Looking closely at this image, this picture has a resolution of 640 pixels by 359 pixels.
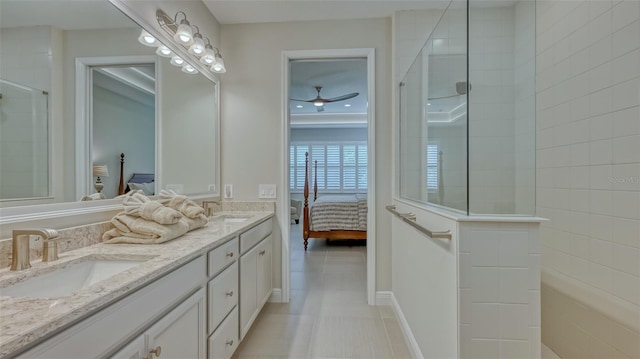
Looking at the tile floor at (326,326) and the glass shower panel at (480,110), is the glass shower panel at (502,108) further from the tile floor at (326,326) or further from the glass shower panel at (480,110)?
the tile floor at (326,326)

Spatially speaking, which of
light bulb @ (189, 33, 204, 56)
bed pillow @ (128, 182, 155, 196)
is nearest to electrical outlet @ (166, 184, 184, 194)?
bed pillow @ (128, 182, 155, 196)

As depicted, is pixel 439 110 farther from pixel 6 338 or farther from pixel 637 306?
pixel 6 338

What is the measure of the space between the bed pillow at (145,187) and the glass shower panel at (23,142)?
470mm

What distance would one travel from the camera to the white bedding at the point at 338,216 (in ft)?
14.5

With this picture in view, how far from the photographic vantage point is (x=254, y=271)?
1.97 m

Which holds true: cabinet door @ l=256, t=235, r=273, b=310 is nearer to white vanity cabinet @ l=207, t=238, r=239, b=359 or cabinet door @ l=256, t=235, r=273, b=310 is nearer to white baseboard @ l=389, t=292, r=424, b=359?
white vanity cabinet @ l=207, t=238, r=239, b=359

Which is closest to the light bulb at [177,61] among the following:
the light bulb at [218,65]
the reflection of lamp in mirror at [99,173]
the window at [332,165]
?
the light bulb at [218,65]

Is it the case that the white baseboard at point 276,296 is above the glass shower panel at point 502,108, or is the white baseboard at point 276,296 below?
below

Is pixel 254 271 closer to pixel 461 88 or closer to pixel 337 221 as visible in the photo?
pixel 461 88

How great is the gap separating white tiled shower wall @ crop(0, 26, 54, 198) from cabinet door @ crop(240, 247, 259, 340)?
41.3 inches

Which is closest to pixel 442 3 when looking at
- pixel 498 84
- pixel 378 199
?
pixel 498 84

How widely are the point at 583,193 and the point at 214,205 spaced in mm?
2557

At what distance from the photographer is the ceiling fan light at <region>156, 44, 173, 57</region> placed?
5.80 ft

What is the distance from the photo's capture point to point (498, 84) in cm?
173
